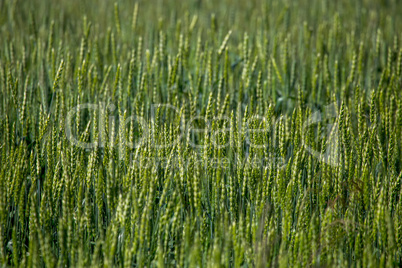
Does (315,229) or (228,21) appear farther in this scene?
(228,21)

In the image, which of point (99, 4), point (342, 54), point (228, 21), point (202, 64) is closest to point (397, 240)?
point (202, 64)

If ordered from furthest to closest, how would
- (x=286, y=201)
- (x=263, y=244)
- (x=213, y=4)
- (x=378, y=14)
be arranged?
(x=213, y=4) < (x=378, y=14) < (x=286, y=201) < (x=263, y=244)

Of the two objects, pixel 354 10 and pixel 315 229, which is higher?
pixel 354 10

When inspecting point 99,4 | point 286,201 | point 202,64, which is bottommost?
point 286,201

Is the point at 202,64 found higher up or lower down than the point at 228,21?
lower down

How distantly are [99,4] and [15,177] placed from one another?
3522 mm

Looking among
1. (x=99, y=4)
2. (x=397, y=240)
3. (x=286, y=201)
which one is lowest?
(x=397, y=240)

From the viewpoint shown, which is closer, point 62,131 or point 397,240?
point 397,240

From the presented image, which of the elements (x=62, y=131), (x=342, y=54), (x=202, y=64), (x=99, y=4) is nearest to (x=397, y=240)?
(x=62, y=131)

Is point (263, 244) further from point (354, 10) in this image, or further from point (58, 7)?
point (354, 10)

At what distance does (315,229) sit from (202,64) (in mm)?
1583

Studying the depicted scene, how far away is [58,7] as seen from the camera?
412 cm

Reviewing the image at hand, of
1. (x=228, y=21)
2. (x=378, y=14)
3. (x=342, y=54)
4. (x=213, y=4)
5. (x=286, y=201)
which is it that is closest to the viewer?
(x=286, y=201)

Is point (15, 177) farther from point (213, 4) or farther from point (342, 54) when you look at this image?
point (213, 4)
